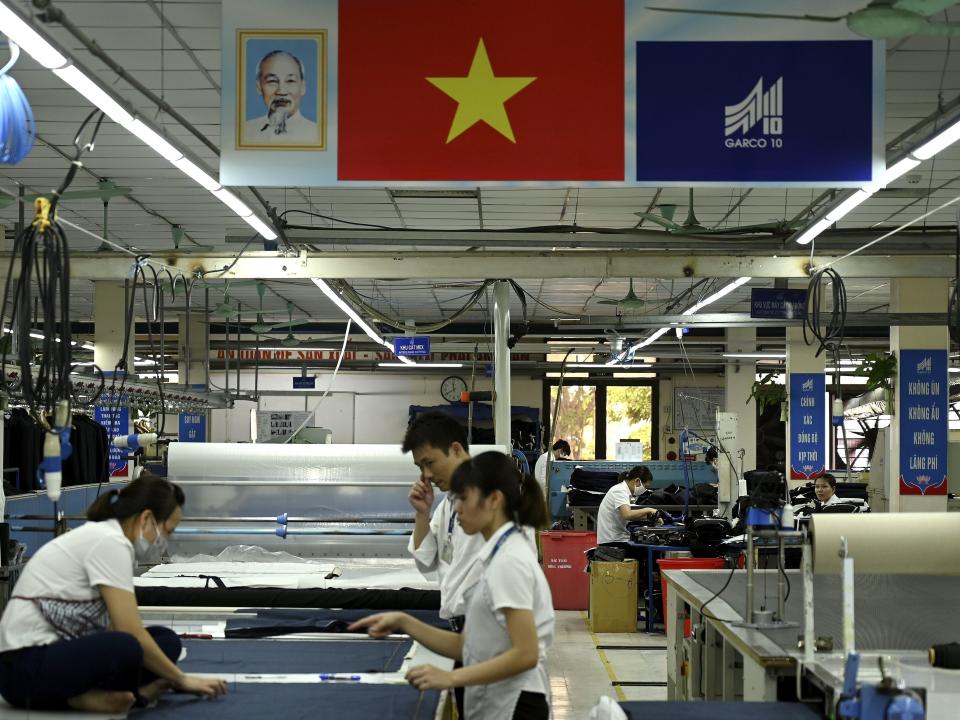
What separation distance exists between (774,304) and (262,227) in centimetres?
532

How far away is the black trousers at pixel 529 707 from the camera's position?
305 centimetres

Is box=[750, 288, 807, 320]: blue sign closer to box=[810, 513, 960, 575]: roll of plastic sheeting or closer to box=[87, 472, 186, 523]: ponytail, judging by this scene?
box=[810, 513, 960, 575]: roll of plastic sheeting

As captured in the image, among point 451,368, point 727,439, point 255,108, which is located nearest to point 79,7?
point 255,108

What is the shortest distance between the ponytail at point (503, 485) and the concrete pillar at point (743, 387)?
17082 millimetres

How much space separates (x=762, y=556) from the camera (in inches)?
357

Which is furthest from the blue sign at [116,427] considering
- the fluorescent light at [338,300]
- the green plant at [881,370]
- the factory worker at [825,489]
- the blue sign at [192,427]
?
the green plant at [881,370]

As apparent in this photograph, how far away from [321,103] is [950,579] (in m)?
4.24

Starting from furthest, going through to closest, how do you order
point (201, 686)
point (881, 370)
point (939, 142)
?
point (881, 370) < point (939, 142) < point (201, 686)

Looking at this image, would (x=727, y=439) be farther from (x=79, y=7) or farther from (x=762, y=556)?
(x=79, y=7)

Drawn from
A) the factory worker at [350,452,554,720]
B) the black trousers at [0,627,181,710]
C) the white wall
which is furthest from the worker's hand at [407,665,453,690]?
the white wall

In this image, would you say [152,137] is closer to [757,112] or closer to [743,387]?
[757,112]

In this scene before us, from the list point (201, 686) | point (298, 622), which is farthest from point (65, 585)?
point (298, 622)

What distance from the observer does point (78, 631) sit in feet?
11.4

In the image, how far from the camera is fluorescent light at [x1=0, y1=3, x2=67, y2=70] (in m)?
4.07
